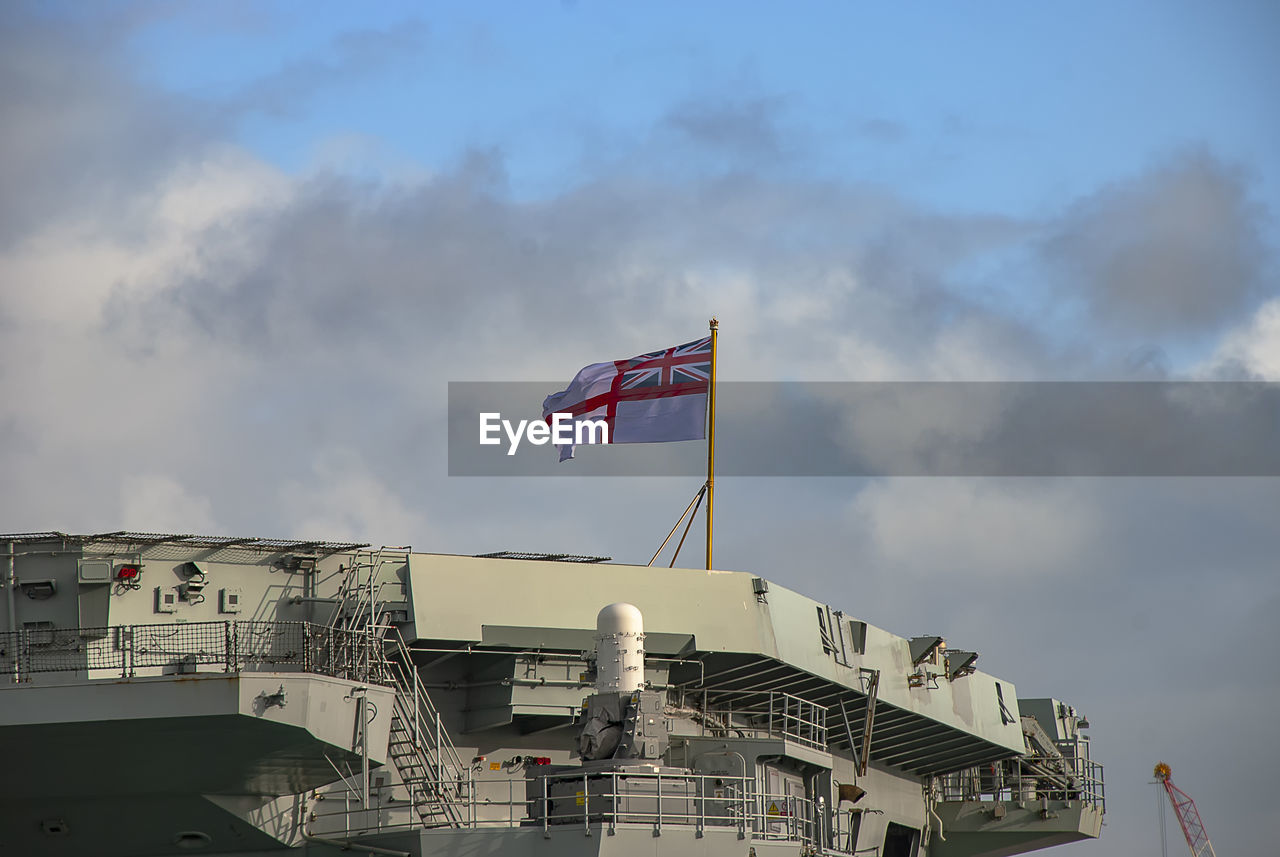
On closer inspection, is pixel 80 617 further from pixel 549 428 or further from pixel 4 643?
pixel 549 428

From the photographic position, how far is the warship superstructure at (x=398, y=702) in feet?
95.0

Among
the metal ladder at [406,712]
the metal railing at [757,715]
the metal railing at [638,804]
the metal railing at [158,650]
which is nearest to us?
the metal railing at [638,804]

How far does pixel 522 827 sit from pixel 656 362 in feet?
41.1

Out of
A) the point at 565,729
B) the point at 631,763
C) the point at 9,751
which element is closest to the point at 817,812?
the point at 565,729

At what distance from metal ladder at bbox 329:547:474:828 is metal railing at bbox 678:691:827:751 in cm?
583

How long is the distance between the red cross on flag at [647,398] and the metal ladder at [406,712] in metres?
6.13

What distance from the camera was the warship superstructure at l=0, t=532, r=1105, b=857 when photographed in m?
29.0

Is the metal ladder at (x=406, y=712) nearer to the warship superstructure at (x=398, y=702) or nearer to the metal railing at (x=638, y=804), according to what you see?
the warship superstructure at (x=398, y=702)

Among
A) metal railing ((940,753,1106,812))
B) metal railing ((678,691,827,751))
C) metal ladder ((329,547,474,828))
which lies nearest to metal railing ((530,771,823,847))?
metal ladder ((329,547,474,828))

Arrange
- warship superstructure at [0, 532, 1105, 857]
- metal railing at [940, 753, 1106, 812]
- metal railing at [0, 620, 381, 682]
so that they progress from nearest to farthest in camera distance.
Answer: warship superstructure at [0, 532, 1105, 857] → metal railing at [0, 620, 381, 682] → metal railing at [940, 753, 1106, 812]

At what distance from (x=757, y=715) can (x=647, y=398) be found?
7904 mm

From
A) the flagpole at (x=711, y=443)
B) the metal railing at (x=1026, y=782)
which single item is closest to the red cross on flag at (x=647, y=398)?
the flagpole at (x=711, y=443)

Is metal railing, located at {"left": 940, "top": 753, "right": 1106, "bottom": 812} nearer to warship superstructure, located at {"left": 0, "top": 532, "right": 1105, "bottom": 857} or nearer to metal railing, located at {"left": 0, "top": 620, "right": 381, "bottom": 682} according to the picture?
warship superstructure, located at {"left": 0, "top": 532, "right": 1105, "bottom": 857}

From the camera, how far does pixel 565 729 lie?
35594 mm
